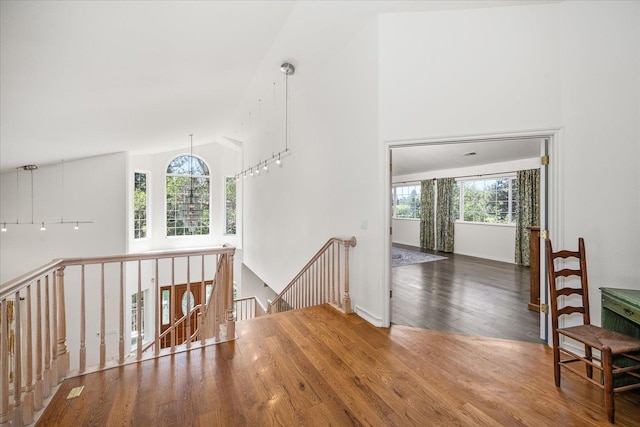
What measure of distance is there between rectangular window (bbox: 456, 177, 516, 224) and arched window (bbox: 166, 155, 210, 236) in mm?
7845

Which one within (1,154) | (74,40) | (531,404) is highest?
(74,40)

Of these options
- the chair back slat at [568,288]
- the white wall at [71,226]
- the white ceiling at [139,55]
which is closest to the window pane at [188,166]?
the white wall at [71,226]

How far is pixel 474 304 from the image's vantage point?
→ 3779mm

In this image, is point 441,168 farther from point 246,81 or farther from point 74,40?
point 74,40

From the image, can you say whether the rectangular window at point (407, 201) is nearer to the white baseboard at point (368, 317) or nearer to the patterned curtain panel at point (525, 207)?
the patterned curtain panel at point (525, 207)

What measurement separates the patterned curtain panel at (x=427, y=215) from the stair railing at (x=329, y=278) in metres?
5.29

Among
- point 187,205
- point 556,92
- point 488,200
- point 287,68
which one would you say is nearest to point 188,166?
point 187,205

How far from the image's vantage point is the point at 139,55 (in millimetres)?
2727

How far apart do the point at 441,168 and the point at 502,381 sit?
22.6ft

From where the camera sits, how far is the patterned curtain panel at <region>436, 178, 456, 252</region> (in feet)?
26.1

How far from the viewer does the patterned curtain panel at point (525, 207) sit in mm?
5965

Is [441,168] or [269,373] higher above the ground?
[441,168]

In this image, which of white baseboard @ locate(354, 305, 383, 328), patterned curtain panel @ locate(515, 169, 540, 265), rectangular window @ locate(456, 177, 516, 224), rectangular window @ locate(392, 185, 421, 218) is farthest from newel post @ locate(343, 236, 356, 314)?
rectangular window @ locate(392, 185, 421, 218)

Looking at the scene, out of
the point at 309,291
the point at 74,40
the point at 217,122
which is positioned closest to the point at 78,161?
the point at 217,122
